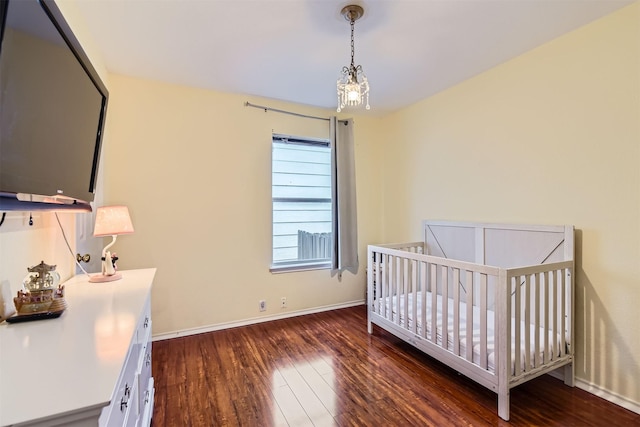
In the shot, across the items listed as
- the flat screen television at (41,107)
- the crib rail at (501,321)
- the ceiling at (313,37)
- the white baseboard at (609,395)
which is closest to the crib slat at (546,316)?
the crib rail at (501,321)

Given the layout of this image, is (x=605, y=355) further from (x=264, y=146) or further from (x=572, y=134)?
(x=264, y=146)

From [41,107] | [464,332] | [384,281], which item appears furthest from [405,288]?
[41,107]

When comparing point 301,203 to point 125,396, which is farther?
point 301,203

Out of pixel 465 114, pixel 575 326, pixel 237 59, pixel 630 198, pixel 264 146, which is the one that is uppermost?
pixel 237 59

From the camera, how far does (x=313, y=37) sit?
2.07 meters

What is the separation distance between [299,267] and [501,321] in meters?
2.10

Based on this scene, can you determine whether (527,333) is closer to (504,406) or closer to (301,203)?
(504,406)

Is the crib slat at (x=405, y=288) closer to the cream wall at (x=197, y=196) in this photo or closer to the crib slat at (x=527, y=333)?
the crib slat at (x=527, y=333)

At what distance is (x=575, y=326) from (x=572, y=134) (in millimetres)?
1327

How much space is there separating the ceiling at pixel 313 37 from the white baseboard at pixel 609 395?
2.36 meters

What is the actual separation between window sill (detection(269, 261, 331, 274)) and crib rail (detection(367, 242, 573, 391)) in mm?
1176

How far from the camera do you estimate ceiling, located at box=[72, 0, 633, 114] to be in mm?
1768

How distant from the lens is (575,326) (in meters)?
2.05

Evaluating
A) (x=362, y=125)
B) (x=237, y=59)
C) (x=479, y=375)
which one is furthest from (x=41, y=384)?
(x=362, y=125)
